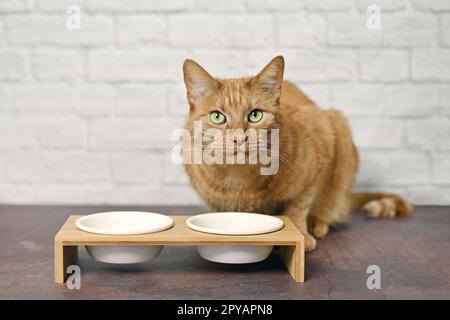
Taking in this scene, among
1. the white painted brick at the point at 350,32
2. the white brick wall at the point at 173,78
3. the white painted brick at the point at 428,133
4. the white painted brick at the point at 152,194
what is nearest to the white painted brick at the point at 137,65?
the white brick wall at the point at 173,78

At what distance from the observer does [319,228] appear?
5.30 ft

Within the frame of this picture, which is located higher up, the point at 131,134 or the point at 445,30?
the point at 445,30

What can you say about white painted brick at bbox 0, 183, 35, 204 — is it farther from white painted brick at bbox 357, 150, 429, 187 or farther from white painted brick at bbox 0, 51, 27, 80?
white painted brick at bbox 357, 150, 429, 187

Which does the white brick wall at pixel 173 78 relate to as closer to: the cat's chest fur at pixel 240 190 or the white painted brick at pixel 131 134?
the white painted brick at pixel 131 134

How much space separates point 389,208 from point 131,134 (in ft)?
3.02

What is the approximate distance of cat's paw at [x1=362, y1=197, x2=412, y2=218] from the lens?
1.83 metres

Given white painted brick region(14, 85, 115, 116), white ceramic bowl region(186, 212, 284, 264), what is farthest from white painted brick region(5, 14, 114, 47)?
white ceramic bowl region(186, 212, 284, 264)

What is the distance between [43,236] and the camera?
5.09ft

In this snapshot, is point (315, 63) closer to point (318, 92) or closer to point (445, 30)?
point (318, 92)

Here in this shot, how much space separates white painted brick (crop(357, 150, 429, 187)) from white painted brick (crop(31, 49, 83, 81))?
1052 mm

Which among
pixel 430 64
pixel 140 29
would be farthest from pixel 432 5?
pixel 140 29

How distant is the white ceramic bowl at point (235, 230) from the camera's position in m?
1.18

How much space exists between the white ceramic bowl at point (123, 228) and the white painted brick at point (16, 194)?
852mm
